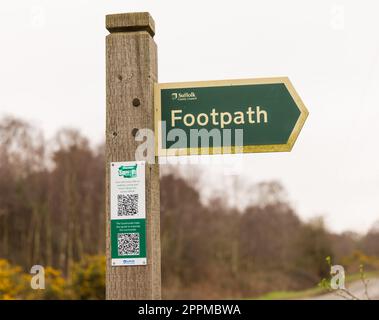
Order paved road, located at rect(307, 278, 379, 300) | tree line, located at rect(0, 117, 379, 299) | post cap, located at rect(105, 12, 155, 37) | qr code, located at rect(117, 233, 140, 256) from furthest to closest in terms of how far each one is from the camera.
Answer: tree line, located at rect(0, 117, 379, 299) → paved road, located at rect(307, 278, 379, 300) → post cap, located at rect(105, 12, 155, 37) → qr code, located at rect(117, 233, 140, 256)

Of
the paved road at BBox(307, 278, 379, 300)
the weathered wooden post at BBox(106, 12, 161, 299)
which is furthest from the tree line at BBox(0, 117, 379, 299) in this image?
the weathered wooden post at BBox(106, 12, 161, 299)

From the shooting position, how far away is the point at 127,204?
250cm

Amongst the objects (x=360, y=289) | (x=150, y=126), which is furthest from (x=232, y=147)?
(x=360, y=289)

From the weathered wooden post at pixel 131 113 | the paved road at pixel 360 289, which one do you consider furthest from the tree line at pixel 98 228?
the weathered wooden post at pixel 131 113

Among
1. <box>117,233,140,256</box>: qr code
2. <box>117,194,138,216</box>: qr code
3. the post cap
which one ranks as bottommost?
<box>117,233,140,256</box>: qr code

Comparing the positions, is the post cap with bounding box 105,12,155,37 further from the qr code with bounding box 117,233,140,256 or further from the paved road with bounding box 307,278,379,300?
the paved road with bounding box 307,278,379,300

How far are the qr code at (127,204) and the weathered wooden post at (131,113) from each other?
5cm

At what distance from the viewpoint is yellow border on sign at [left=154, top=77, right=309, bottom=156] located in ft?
8.20

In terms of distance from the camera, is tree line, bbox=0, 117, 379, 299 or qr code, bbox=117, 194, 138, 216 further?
tree line, bbox=0, 117, 379, 299

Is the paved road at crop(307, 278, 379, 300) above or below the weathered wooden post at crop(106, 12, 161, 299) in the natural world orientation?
below

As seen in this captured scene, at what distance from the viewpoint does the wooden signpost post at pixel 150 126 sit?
Result: 97.8 inches

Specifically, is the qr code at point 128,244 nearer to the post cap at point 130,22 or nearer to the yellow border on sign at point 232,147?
the yellow border on sign at point 232,147

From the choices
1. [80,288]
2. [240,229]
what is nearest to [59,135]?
[240,229]
